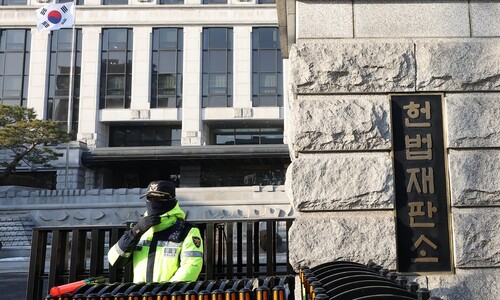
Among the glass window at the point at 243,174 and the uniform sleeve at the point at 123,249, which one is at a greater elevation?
the glass window at the point at 243,174

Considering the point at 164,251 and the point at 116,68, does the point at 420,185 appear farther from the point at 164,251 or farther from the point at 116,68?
the point at 116,68

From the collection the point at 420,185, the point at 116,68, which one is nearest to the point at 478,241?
the point at 420,185

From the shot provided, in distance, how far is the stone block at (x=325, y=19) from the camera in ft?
14.3

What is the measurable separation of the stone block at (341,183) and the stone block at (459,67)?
0.94m

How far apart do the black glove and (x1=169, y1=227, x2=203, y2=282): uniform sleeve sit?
29 cm

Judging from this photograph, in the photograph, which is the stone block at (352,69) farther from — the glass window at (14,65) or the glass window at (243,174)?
the glass window at (14,65)

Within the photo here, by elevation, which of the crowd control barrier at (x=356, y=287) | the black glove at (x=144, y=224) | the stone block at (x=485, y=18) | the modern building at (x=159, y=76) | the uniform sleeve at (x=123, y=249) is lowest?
the crowd control barrier at (x=356, y=287)

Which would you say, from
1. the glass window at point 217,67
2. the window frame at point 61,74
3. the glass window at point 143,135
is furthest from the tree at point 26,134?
the glass window at point 217,67

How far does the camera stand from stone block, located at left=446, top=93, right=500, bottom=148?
4086 mm

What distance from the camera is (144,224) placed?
3.40m

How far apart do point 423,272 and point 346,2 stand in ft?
9.08

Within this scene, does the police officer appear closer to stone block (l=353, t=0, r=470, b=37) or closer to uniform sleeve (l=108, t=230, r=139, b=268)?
uniform sleeve (l=108, t=230, r=139, b=268)

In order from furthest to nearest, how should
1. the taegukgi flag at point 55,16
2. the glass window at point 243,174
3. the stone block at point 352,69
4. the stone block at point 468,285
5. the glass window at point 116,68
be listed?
the glass window at point 243,174
the glass window at point 116,68
the taegukgi flag at point 55,16
the stone block at point 352,69
the stone block at point 468,285

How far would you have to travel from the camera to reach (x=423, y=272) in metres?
4.02
